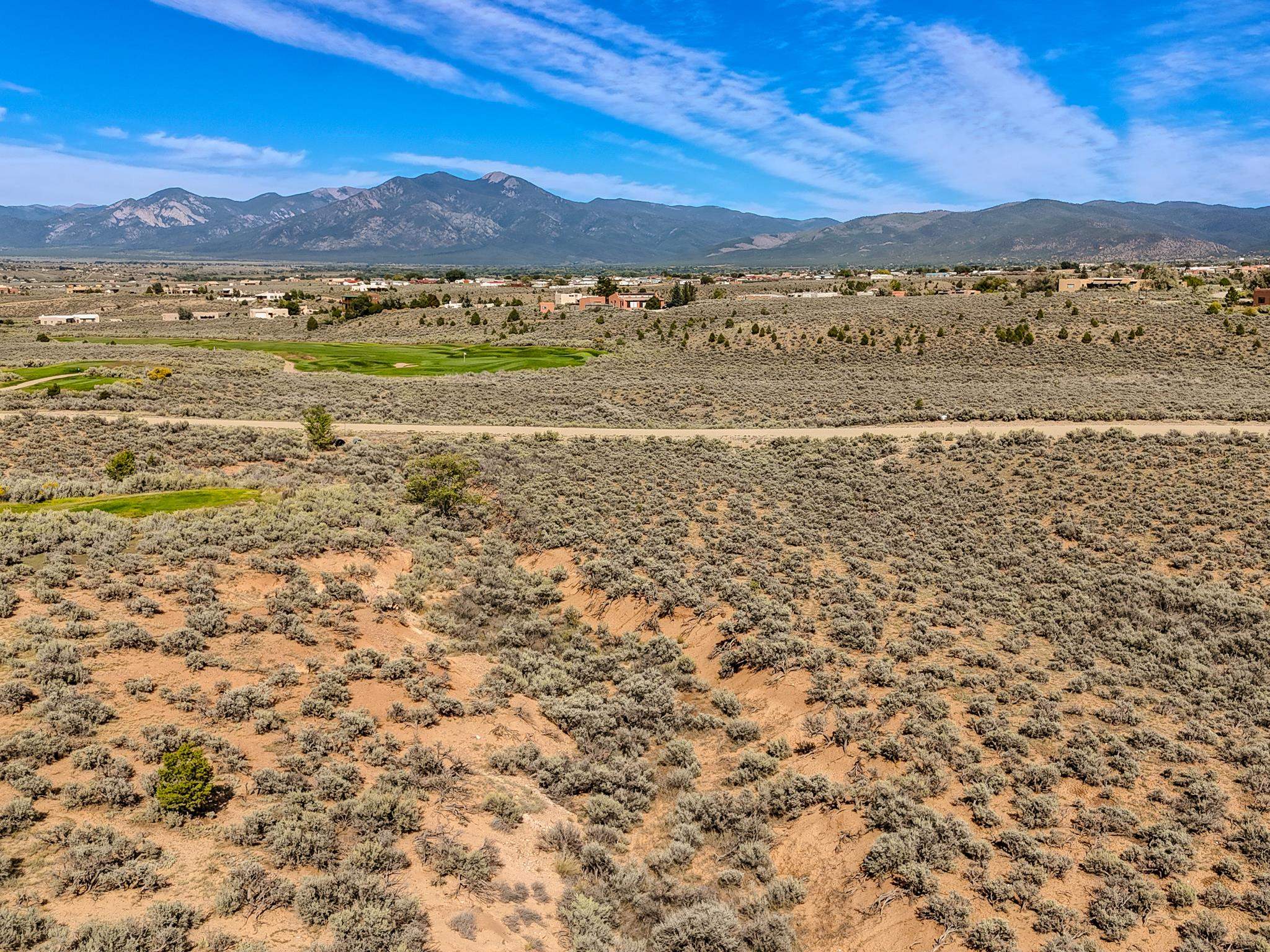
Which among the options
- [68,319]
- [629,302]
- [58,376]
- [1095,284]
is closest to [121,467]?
[58,376]

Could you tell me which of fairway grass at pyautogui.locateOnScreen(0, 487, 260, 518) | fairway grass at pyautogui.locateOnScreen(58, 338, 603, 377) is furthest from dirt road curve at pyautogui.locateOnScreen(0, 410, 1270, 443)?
fairway grass at pyautogui.locateOnScreen(58, 338, 603, 377)

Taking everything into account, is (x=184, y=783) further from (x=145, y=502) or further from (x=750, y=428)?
(x=750, y=428)

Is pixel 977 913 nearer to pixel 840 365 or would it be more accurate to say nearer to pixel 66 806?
pixel 66 806

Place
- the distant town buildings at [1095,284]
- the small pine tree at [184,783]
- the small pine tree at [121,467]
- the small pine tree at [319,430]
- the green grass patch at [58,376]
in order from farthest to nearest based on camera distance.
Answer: the distant town buildings at [1095,284] → the green grass patch at [58,376] → the small pine tree at [319,430] → the small pine tree at [121,467] → the small pine tree at [184,783]

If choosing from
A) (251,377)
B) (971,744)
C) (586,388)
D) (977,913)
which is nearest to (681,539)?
(971,744)

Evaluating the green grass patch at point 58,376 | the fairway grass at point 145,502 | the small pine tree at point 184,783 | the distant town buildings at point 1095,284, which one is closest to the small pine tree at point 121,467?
the fairway grass at point 145,502

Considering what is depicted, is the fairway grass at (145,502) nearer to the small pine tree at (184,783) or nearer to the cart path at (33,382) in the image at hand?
the small pine tree at (184,783)

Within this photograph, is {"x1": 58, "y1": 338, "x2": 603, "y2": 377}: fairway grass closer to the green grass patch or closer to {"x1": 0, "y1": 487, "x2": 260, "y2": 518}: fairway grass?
the green grass patch
